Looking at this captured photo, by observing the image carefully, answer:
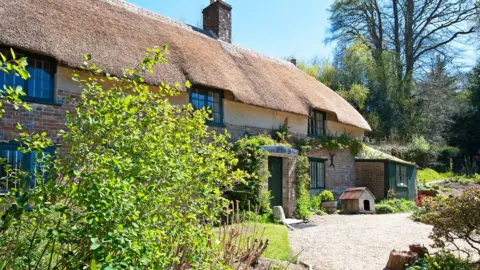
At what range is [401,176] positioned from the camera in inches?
650

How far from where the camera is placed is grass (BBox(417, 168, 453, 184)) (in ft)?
68.8

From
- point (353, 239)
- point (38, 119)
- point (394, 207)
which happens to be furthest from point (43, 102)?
point (394, 207)

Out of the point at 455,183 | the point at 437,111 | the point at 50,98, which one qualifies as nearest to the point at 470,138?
the point at 437,111

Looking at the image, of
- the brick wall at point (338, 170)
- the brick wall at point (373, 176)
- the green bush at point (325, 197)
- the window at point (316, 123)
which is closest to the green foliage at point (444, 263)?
the green bush at point (325, 197)

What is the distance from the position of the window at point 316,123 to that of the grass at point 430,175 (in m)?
8.75

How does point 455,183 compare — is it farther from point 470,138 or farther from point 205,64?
point 205,64

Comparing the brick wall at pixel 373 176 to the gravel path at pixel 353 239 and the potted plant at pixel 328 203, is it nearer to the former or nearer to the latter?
the potted plant at pixel 328 203

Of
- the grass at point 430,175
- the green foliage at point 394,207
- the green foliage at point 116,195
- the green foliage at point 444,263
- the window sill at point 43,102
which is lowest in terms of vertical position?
the green foliage at point 394,207

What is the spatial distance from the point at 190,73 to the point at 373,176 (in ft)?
32.2

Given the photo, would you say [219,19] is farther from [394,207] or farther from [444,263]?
[444,263]

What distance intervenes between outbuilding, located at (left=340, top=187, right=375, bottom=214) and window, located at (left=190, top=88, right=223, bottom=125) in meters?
5.45

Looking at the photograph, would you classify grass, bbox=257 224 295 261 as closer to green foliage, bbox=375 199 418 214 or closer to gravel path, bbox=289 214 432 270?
gravel path, bbox=289 214 432 270

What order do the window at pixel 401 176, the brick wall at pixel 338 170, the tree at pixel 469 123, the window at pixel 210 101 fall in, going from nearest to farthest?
the window at pixel 210 101 → the brick wall at pixel 338 170 → the window at pixel 401 176 → the tree at pixel 469 123

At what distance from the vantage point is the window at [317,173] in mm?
13953
